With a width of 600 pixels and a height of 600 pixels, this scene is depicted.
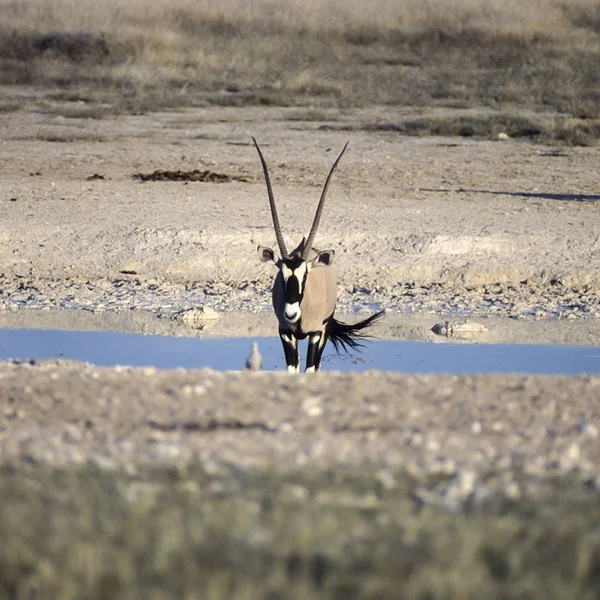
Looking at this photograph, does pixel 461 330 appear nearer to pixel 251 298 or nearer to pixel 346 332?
pixel 346 332

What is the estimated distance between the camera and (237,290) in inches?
344

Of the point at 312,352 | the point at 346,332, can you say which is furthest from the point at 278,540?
the point at 346,332

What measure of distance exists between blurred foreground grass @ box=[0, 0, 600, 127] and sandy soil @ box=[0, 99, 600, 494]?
306 centimetres

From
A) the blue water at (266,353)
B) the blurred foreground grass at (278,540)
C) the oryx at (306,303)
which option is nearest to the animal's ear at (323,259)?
the oryx at (306,303)

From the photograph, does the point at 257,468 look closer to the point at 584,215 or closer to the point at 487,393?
the point at 487,393

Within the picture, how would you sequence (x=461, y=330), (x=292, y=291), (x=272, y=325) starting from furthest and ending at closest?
(x=272, y=325)
(x=461, y=330)
(x=292, y=291)

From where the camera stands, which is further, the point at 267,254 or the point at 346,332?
the point at 346,332

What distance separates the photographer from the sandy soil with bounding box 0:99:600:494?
3795 millimetres

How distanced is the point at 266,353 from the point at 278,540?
4.83 meters

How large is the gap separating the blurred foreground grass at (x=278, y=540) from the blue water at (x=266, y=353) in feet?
12.5

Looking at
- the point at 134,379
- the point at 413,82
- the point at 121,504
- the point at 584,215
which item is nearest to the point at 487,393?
the point at 134,379

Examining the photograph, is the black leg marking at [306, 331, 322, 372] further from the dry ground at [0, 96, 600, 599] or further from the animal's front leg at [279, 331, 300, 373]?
the dry ground at [0, 96, 600, 599]

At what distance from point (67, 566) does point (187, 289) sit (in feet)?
20.3

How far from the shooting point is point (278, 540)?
8.87ft
